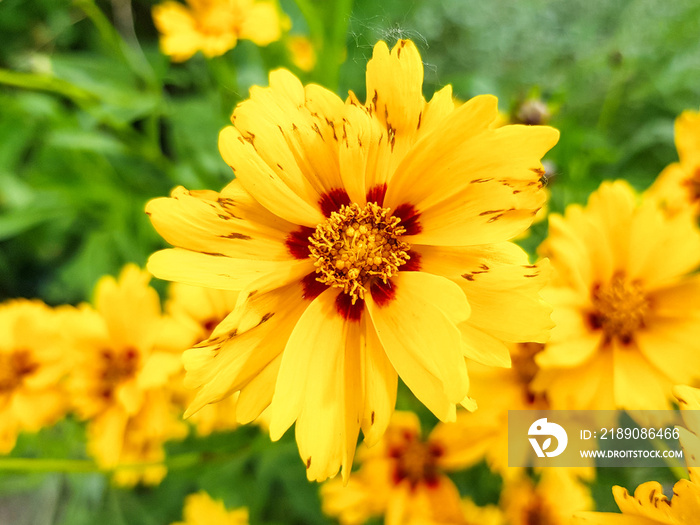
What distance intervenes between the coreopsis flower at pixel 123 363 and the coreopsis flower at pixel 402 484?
1.19 ft

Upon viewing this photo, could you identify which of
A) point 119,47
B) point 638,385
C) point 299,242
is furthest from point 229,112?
point 638,385

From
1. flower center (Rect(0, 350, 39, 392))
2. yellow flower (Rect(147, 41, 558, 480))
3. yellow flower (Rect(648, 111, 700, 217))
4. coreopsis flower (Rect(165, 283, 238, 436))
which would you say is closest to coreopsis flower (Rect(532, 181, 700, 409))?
yellow flower (Rect(648, 111, 700, 217))

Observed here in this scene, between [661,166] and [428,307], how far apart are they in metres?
1.05

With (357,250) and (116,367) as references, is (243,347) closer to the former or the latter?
(357,250)

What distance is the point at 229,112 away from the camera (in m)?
1.18

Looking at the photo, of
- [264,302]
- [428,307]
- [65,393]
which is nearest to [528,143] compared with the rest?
[428,307]

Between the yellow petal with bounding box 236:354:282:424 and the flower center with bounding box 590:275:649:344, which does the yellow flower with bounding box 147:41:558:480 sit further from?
the flower center with bounding box 590:275:649:344

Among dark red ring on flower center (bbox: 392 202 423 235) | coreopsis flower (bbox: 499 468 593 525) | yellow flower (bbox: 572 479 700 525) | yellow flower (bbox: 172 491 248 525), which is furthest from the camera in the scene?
yellow flower (bbox: 172 491 248 525)

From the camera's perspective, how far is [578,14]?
4.09ft

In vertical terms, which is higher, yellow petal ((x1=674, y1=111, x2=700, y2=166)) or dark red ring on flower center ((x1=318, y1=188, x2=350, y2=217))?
yellow petal ((x1=674, y1=111, x2=700, y2=166))

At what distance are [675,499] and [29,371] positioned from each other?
1.02 metres

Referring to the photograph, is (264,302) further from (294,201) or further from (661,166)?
(661,166)

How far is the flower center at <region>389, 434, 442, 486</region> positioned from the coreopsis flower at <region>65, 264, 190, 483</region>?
A: 0.45 metres

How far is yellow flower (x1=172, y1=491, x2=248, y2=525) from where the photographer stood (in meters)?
1.07
